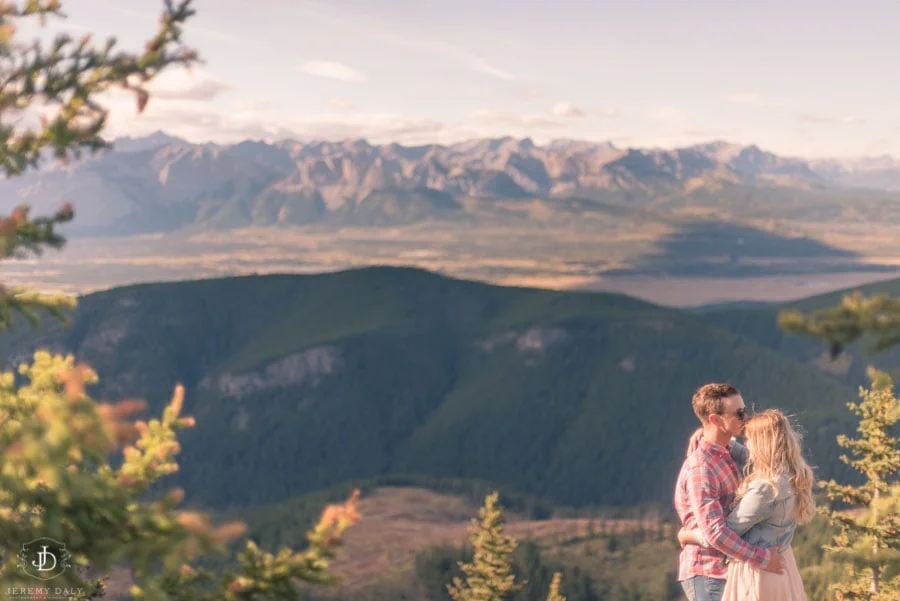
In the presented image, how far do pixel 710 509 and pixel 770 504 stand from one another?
2.39 feet

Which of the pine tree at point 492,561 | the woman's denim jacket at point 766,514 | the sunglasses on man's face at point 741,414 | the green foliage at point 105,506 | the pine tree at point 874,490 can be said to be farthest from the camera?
the pine tree at point 492,561

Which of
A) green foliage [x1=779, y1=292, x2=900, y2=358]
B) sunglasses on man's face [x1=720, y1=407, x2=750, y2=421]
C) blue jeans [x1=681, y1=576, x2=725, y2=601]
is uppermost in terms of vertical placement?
green foliage [x1=779, y1=292, x2=900, y2=358]

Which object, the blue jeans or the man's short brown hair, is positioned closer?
the man's short brown hair

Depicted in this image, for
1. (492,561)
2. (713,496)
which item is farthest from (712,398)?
(492,561)

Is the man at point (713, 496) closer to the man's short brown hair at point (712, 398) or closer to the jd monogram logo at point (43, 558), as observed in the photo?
the man's short brown hair at point (712, 398)

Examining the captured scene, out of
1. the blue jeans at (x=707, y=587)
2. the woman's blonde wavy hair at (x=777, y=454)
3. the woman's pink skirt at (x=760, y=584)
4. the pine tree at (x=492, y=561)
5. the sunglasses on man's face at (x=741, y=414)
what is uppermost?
the sunglasses on man's face at (x=741, y=414)

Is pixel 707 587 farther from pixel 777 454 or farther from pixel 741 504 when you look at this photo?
pixel 777 454

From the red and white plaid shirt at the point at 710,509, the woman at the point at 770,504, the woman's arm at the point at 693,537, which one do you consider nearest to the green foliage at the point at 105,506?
the red and white plaid shirt at the point at 710,509

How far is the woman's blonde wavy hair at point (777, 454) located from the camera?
12.2m

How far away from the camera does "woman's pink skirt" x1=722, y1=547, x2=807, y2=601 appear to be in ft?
40.3

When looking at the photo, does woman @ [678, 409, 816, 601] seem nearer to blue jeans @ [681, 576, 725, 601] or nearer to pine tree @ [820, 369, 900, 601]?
blue jeans @ [681, 576, 725, 601]

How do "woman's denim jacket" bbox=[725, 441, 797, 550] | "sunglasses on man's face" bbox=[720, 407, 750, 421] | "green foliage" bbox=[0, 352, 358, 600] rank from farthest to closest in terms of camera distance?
"sunglasses on man's face" bbox=[720, 407, 750, 421] → "woman's denim jacket" bbox=[725, 441, 797, 550] → "green foliage" bbox=[0, 352, 358, 600]

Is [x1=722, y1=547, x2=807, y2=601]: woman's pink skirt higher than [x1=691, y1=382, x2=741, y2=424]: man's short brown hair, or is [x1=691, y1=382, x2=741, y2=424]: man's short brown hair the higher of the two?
[x1=691, y1=382, x2=741, y2=424]: man's short brown hair

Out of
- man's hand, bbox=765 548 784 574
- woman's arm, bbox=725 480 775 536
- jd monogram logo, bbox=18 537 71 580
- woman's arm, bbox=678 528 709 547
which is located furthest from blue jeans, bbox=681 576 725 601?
jd monogram logo, bbox=18 537 71 580
